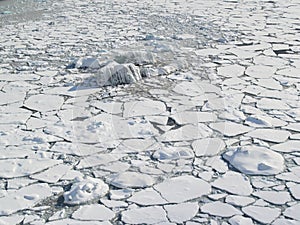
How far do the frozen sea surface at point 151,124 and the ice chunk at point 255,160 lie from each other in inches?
0.4

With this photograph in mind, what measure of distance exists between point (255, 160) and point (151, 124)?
92 cm

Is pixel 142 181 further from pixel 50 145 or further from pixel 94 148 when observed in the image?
pixel 50 145

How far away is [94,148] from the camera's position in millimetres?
3650

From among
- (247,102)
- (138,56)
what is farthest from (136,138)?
(138,56)

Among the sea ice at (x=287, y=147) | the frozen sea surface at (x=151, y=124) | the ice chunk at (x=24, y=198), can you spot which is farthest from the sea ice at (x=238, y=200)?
the ice chunk at (x=24, y=198)

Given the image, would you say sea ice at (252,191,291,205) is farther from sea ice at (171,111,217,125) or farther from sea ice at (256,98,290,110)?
sea ice at (256,98,290,110)

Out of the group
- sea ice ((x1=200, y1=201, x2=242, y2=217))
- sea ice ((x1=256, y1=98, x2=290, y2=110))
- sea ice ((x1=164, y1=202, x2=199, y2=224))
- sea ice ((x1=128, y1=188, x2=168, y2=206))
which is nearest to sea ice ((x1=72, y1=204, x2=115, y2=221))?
sea ice ((x1=128, y1=188, x2=168, y2=206))

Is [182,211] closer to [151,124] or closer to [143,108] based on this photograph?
[151,124]

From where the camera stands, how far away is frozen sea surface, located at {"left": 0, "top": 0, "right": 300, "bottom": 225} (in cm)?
296

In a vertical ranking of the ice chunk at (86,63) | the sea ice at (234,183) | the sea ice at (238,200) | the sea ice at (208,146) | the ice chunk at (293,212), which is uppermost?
the ice chunk at (293,212)

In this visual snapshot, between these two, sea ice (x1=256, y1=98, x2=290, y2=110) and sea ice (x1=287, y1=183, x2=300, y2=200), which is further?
sea ice (x1=256, y1=98, x2=290, y2=110)

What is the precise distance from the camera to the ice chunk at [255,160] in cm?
330

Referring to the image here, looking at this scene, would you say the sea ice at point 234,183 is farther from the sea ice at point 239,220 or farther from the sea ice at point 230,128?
the sea ice at point 230,128

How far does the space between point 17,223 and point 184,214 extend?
87cm
